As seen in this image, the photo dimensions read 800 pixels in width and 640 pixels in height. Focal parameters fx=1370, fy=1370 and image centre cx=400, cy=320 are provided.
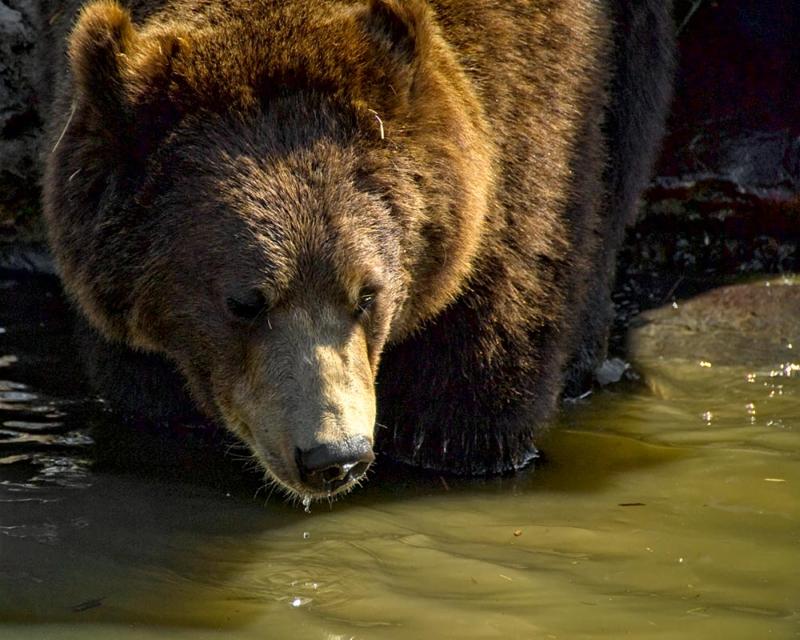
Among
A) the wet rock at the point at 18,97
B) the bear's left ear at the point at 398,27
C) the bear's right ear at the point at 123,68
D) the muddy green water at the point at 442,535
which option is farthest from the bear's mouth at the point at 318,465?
the wet rock at the point at 18,97

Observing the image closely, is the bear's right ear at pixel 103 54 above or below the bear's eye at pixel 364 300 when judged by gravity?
above

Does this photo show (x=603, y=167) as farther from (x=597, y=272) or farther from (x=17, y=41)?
(x=17, y=41)

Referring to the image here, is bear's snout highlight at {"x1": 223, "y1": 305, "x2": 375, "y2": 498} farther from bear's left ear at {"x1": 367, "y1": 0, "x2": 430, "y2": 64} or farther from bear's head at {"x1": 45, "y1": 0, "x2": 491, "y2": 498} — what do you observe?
bear's left ear at {"x1": 367, "y1": 0, "x2": 430, "y2": 64}

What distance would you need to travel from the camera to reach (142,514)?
4.61m

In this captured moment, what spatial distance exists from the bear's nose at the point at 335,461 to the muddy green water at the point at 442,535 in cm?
34

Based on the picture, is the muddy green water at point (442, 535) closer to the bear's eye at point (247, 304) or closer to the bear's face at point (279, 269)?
the bear's face at point (279, 269)

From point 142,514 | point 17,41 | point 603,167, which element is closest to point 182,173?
point 142,514

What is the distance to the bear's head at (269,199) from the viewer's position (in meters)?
4.05

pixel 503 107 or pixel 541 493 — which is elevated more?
pixel 503 107

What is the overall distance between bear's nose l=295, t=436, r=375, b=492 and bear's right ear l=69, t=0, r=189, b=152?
1.16 m

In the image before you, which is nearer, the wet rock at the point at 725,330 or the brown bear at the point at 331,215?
the brown bear at the point at 331,215

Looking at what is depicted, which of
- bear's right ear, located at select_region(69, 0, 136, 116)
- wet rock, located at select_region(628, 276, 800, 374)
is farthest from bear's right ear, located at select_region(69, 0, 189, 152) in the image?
wet rock, located at select_region(628, 276, 800, 374)

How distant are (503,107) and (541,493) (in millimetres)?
1404

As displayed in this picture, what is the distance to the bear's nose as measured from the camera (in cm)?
379
